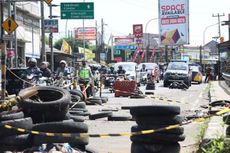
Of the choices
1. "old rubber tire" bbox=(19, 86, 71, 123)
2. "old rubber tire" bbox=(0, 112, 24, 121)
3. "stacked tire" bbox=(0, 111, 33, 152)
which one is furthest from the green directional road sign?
"stacked tire" bbox=(0, 111, 33, 152)

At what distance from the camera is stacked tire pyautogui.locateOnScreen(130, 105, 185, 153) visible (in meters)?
8.09

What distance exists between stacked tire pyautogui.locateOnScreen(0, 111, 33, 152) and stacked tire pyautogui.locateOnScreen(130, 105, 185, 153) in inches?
70.7

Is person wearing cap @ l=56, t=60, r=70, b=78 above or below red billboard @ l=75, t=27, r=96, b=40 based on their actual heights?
below

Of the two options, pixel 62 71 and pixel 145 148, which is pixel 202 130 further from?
pixel 62 71

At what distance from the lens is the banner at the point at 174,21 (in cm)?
5919

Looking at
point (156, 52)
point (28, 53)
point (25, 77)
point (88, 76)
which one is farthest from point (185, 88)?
point (156, 52)

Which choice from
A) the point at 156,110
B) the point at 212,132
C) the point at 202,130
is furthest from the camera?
the point at 202,130

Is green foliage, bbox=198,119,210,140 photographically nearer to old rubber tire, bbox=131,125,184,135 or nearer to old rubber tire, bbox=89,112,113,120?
old rubber tire, bbox=131,125,184,135

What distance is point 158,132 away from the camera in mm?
8070

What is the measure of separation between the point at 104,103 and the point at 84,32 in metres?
89.0

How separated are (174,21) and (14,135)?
171 feet

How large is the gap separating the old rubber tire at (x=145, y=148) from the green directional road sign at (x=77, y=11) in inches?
1364

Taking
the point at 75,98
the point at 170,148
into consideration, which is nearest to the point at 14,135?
the point at 170,148

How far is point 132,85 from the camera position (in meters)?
26.9
